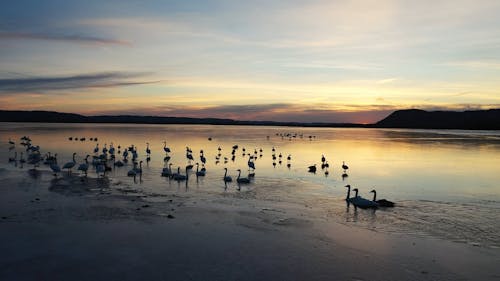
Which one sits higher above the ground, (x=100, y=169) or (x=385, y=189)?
(x=100, y=169)

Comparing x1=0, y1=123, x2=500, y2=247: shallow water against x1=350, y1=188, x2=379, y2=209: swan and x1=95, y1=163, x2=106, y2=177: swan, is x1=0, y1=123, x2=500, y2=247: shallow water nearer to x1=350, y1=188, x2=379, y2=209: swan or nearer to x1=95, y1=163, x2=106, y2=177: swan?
x1=350, y1=188, x2=379, y2=209: swan

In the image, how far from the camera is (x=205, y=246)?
10477 millimetres

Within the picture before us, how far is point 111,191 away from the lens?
16938 millimetres

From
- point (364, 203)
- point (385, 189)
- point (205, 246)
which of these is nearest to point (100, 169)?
point (205, 246)

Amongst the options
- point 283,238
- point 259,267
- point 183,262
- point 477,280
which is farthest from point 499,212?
point 183,262

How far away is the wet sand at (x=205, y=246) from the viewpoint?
8.94 m

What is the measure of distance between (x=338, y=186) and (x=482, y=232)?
27.1ft

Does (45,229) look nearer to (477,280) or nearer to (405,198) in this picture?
(477,280)

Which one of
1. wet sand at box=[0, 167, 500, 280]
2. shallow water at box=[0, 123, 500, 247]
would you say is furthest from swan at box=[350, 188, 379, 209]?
wet sand at box=[0, 167, 500, 280]

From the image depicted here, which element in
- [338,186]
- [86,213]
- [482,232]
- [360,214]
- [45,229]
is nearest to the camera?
[45,229]

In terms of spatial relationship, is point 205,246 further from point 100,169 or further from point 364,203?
point 100,169

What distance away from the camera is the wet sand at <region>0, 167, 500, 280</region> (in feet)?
29.3

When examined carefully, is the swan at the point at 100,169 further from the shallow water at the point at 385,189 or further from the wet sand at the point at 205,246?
the wet sand at the point at 205,246

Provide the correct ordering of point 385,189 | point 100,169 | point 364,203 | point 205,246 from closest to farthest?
point 205,246 → point 364,203 → point 385,189 → point 100,169
